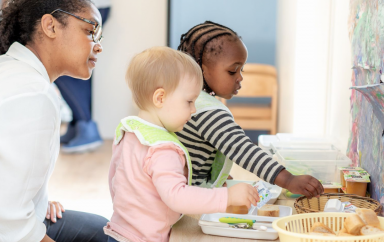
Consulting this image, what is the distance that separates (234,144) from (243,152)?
1.3 inches

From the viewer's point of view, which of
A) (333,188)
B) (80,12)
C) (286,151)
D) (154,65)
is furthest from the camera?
(286,151)

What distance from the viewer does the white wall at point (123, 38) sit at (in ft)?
16.2

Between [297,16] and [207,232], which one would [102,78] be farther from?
[207,232]

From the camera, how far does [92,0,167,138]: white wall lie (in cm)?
494

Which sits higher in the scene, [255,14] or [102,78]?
[255,14]

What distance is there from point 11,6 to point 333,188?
1064mm

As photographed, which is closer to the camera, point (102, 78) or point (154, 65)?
point (154, 65)

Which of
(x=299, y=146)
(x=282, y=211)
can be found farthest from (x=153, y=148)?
(x=299, y=146)

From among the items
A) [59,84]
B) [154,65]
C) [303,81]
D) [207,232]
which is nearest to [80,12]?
[154,65]

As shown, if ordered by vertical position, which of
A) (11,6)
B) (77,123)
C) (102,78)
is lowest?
(77,123)

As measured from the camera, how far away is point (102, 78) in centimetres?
500

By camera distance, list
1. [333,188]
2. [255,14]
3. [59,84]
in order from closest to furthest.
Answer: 1. [333,188]
2. [59,84]
3. [255,14]

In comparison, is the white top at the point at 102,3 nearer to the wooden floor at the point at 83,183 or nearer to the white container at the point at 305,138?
the wooden floor at the point at 83,183

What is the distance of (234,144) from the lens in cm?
126
